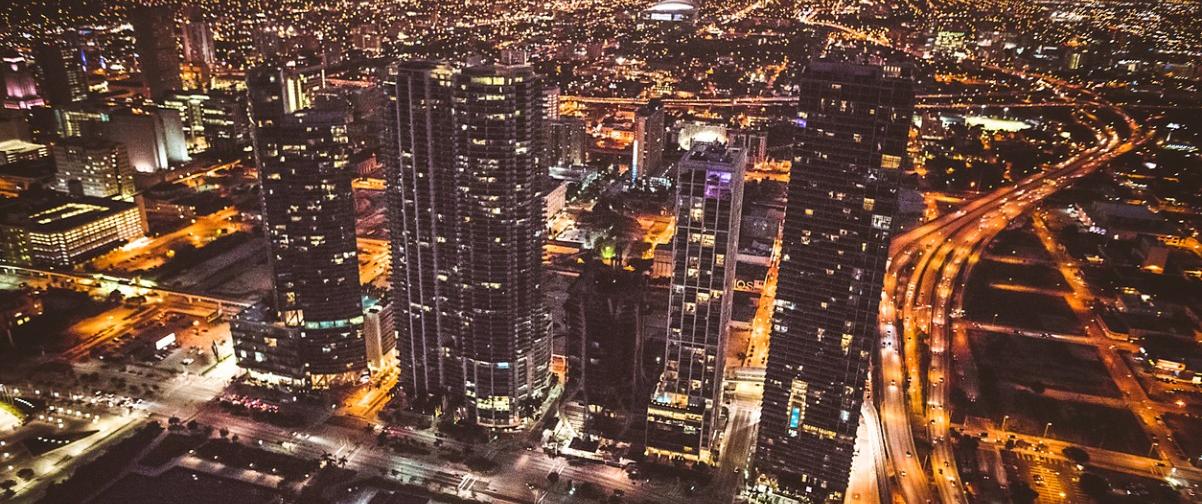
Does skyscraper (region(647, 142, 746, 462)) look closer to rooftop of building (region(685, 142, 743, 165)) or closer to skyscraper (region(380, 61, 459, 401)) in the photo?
rooftop of building (region(685, 142, 743, 165))

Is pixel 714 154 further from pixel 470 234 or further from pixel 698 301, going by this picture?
pixel 470 234

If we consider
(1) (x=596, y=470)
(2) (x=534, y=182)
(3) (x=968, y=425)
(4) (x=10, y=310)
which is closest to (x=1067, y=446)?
(3) (x=968, y=425)

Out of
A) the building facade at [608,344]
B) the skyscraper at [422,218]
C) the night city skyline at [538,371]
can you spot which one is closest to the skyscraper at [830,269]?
the night city skyline at [538,371]

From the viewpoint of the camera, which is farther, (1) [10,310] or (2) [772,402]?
(1) [10,310]

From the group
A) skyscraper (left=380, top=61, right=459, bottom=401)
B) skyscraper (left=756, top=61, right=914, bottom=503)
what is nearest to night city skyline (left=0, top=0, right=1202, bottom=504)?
skyscraper (left=756, top=61, right=914, bottom=503)

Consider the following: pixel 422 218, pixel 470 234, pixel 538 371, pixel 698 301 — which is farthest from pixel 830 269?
pixel 422 218

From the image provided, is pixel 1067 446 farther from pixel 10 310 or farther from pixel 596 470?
pixel 10 310
